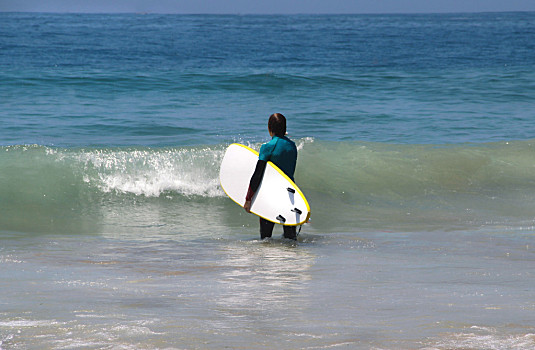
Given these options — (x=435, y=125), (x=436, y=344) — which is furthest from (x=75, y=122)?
(x=436, y=344)

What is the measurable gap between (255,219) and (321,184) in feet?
7.99

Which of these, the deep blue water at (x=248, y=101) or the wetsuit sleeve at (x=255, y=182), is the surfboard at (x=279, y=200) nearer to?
the wetsuit sleeve at (x=255, y=182)

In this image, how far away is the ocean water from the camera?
135 inches

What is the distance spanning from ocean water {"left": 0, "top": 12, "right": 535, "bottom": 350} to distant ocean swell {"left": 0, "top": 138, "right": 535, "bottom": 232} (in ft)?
0.14

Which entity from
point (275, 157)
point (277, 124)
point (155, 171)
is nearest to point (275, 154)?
point (275, 157)

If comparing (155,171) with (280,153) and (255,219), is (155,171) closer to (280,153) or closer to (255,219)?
(255,219)

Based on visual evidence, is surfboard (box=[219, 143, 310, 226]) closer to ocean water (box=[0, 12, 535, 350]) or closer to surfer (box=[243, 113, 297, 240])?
surfer (box=[243, 113, 297, 240])

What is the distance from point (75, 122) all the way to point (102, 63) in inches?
635

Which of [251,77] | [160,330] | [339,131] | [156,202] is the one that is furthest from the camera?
[251,77]

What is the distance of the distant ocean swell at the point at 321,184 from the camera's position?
8.23 m

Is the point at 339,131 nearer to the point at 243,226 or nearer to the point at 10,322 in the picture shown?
the point at 243,226

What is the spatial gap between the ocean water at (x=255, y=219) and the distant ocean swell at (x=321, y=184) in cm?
4

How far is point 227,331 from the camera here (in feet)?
10.8

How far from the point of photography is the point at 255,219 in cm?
805
